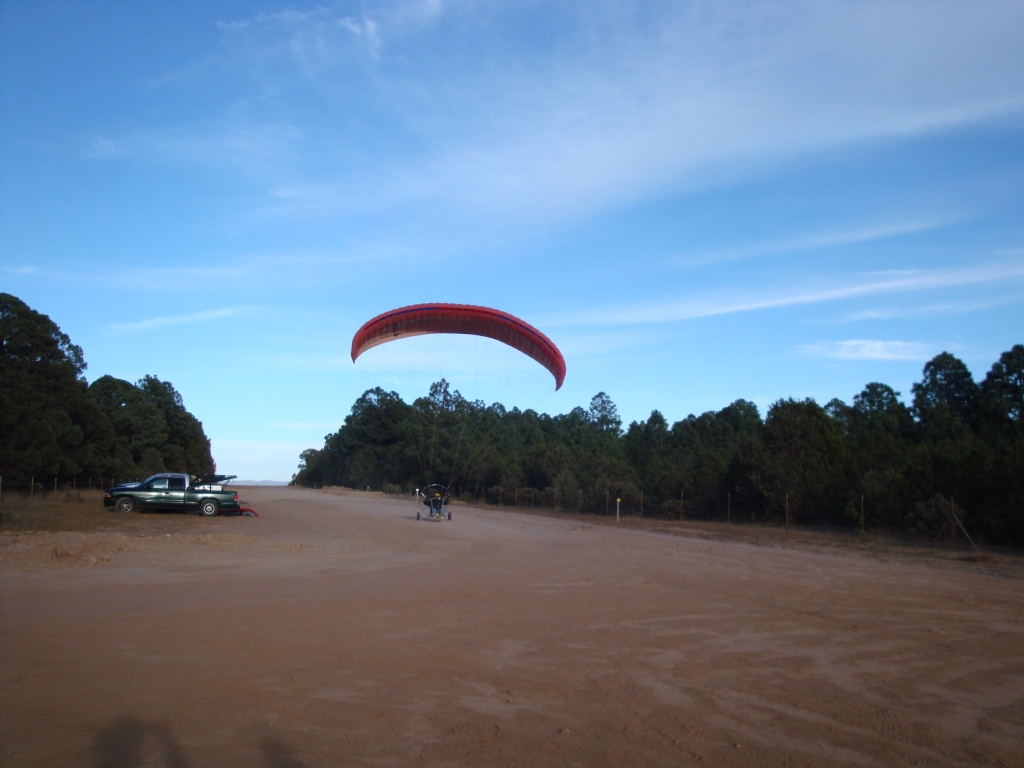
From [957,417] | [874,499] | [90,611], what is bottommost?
[90,611]

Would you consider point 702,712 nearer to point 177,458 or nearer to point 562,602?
point 562,602

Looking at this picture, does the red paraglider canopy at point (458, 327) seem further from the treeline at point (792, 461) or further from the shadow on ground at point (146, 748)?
the shadow on ground at point (146, 748)

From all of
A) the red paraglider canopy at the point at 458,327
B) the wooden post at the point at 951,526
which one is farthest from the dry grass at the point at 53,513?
the wooden post at the point at 951,526

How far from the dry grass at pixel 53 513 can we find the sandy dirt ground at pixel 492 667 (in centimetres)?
733

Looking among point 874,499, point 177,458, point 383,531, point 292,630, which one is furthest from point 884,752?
point 177,458

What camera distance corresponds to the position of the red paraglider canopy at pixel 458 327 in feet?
72.2

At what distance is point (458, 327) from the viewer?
74.9 ft

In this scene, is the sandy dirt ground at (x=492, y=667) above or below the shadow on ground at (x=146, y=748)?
above

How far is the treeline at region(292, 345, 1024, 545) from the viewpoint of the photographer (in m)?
26.9

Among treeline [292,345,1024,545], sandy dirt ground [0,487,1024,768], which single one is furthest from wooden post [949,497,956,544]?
sandy dirt ground [0,487,1024,768]

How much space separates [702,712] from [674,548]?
51.4 feet

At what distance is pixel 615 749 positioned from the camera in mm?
4949

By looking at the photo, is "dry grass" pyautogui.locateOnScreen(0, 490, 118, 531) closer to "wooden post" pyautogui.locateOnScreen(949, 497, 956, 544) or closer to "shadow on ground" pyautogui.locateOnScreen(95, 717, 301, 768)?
"shadow on ground" pyautogui.locateOnScreen(95, 717, 301, 768)

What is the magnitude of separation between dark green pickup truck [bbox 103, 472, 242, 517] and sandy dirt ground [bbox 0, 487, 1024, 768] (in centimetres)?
1352
